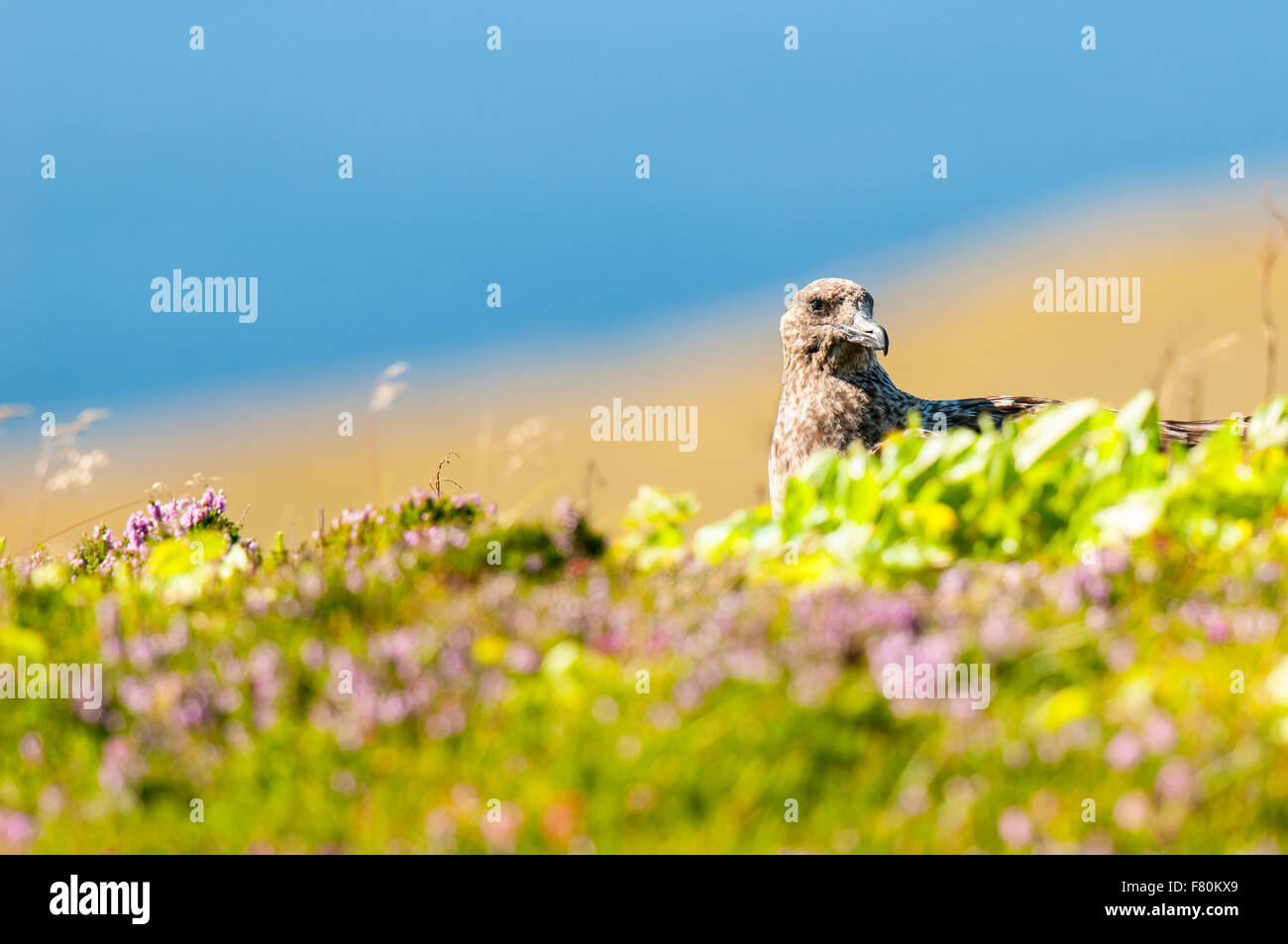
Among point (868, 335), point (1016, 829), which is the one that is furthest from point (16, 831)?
point (868, 335)

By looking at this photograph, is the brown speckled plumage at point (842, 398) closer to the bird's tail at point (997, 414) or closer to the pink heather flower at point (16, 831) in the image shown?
the bird's tail at point (997, 414)

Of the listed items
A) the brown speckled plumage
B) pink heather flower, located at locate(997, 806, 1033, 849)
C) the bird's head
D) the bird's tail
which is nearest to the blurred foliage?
pink heather flower, located at locate(997, 806, 1033, 849)

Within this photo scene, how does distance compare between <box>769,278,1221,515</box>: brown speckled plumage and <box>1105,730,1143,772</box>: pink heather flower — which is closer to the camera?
<box>1105,730,1143,772</box>: pink heather flower

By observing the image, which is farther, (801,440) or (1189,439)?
(801,440)

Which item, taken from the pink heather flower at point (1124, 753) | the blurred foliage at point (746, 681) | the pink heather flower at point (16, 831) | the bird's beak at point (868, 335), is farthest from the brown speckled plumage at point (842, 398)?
the pink heather flower at point (16, 831)

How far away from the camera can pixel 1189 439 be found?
27.7 ft

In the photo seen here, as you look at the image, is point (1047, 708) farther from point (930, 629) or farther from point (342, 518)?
point (342, 518)

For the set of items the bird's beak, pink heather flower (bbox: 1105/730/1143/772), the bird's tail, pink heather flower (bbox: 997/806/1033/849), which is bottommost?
pink heather flower (bbox: 997/806/1033/849)

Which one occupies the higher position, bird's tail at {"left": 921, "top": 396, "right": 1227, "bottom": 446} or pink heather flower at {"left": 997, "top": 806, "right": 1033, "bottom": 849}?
bird's tail at {"left": 921, "top": 396, "right": 1227, "bottom": 446}

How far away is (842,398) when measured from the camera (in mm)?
9008

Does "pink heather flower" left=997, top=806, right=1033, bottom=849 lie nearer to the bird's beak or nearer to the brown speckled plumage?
the brown speckled plumage

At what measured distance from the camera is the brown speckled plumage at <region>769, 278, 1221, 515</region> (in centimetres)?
888

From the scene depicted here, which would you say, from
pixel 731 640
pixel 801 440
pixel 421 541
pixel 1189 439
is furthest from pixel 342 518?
pixel 1189 439
